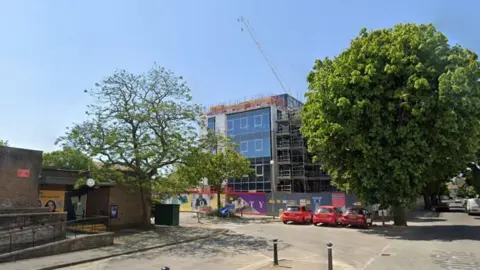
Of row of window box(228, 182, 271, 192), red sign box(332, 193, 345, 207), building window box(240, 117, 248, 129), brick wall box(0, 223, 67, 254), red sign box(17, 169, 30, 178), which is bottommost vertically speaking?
brick wall box(0, 223, 67, 254)

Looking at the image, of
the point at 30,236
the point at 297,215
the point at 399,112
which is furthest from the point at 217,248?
the point at 399,112

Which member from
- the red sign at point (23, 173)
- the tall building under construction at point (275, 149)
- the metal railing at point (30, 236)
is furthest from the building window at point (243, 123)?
the metal railing at point (30, 236)

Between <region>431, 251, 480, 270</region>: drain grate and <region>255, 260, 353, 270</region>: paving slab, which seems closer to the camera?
<region>431, 251, 480, 270</region>: drain grate

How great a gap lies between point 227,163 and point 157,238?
19792mm

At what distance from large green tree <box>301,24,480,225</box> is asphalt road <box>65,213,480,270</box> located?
383 centimetres

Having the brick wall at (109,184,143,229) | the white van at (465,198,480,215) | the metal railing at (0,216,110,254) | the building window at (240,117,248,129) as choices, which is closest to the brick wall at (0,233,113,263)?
the metal railing at (0,216,110,254)

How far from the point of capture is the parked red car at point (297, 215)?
2969 cm

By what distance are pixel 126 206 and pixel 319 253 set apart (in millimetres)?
13716

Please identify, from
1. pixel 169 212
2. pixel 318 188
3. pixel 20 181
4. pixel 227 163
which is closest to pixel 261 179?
pixel 318 188

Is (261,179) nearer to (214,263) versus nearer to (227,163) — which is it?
(227,163)

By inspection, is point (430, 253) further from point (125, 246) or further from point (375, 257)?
point (125, 246)

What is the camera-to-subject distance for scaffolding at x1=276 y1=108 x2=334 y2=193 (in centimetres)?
5591

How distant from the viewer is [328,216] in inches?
1085

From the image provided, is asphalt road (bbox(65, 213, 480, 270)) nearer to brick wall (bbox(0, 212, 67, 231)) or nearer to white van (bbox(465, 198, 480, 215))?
brick wall (bbox(0, 212, 67, 231))
